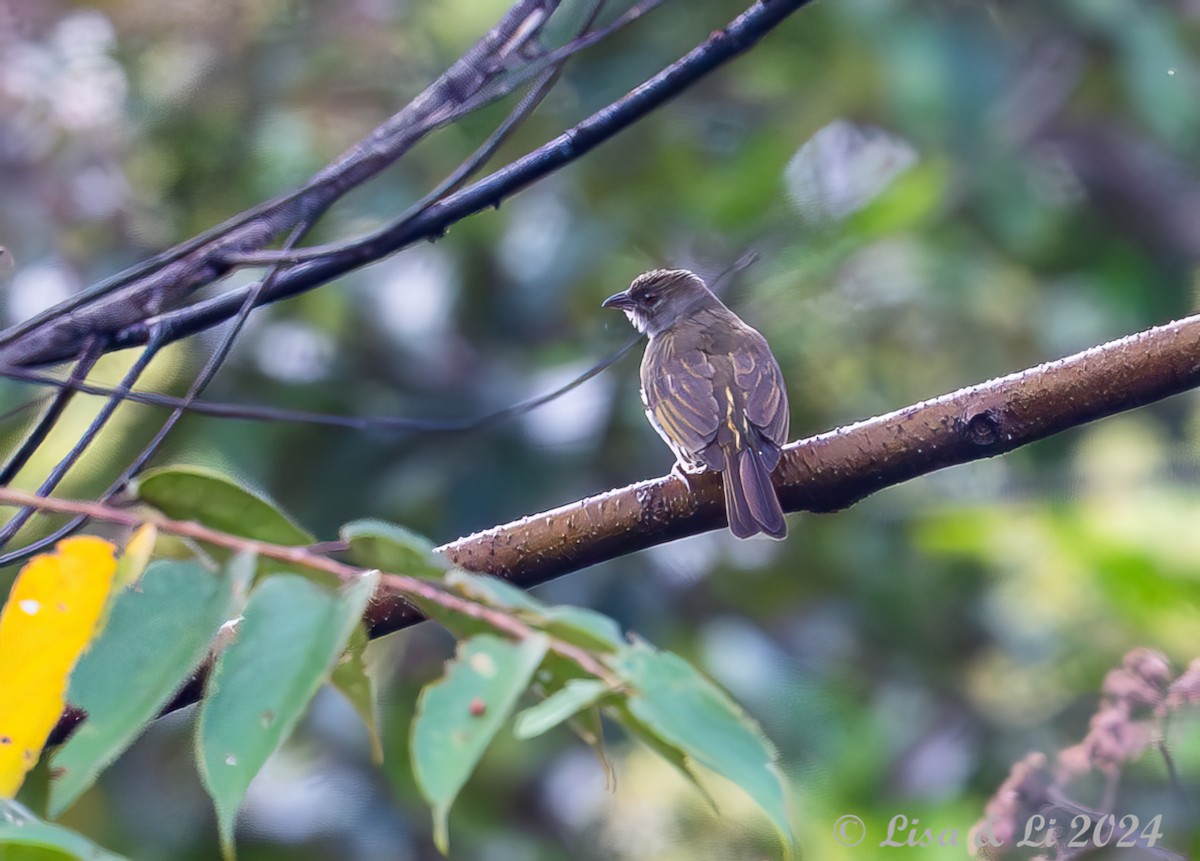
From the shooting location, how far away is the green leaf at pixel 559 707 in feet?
3.68

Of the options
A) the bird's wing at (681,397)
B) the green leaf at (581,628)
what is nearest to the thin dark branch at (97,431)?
the green leaf at (581,628)

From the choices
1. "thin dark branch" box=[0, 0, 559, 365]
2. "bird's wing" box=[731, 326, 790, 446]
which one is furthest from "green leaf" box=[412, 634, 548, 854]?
"bird's wing" box=[731, 326, 790, 446]

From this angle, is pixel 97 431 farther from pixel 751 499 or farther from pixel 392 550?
pixel 751 499

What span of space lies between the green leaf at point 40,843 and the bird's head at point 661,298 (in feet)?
12.0

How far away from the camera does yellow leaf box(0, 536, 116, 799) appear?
1326 mm

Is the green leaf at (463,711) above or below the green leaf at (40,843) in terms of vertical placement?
below

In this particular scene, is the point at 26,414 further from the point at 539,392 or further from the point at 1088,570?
the point at 1088,570

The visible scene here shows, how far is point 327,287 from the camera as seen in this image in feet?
16.8

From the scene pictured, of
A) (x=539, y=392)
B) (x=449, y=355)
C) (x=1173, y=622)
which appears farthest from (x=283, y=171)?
(x=1173, y=622)

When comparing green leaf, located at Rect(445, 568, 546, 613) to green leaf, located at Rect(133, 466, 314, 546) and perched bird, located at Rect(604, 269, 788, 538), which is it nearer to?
green leaf, located at Rect(133, 466, 314, 546)

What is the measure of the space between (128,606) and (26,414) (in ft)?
9.43

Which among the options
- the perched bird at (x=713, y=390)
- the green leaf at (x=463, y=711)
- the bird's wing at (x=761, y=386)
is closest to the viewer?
the green leaf at (x=463, y=711)

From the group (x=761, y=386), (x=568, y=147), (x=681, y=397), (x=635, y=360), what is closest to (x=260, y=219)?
(x=568, y=147)

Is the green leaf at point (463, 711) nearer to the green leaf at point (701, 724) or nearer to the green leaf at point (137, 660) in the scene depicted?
the green leaf at point (701, 724)
